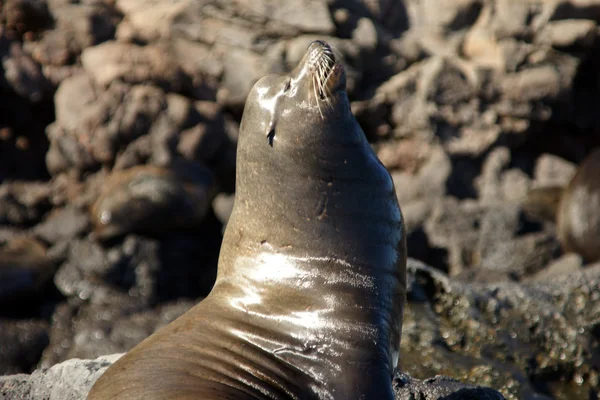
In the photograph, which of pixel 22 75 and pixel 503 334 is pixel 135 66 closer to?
pixel 22 75

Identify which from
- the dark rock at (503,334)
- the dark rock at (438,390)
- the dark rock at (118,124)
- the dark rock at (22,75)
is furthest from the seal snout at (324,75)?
the dark rock at (22,75)

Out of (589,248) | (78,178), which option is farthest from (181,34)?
(589,248)

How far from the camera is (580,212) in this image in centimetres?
1264

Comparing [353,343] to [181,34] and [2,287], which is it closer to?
[2,287]

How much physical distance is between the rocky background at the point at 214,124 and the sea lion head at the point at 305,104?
26.0 feet

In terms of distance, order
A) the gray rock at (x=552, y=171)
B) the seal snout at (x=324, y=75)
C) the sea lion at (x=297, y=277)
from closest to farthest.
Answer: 1. the sea lion at (x=297, y=277)
2. the seal snout at (x=324, y=75)
3. the gray rock at (x=552, y=171)

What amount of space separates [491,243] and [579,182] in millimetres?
1824

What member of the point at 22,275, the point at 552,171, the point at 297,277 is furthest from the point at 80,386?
the point at 552,171

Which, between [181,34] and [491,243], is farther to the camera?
[181,34]

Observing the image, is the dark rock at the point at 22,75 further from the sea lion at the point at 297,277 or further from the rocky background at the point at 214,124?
the sea lion at the point at 297,277

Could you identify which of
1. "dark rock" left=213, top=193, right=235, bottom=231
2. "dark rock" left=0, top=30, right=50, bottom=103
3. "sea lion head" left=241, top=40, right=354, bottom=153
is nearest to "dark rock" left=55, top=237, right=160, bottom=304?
"dark rock" left=213, top=193, right=235, bottom=231

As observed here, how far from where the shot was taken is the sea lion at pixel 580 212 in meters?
12.4

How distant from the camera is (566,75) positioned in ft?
49.4

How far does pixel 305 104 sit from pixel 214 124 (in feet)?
34.6
